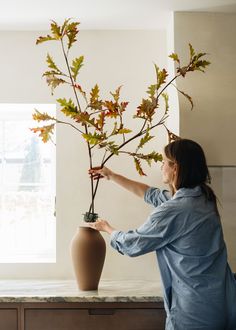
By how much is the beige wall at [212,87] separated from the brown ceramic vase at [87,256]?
707 mm

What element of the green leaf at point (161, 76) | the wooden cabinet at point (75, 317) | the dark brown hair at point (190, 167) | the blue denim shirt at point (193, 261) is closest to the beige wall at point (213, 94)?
the green leaf at point (161, 76)

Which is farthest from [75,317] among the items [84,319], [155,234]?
[155,234]

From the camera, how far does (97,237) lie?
3027mm

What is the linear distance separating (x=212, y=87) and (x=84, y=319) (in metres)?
1.34

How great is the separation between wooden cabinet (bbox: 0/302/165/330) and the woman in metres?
0.38

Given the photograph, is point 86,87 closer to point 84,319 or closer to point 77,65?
point 77,65

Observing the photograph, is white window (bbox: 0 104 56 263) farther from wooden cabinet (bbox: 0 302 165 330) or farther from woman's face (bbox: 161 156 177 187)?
woman's face (bbox: 161 156 177 187)

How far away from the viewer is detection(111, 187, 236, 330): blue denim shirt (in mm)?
2467

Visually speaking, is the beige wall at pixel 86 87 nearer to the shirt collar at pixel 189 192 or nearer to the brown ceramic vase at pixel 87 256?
the brown ceramic vase at pixel 87 256

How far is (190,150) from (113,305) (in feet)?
2.81

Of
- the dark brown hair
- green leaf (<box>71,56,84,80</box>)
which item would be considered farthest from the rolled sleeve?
green leaf (<box>71,56,84,80</box>)

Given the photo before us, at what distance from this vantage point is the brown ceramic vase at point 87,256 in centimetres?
300

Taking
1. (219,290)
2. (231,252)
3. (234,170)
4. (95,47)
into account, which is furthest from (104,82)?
(219,290)

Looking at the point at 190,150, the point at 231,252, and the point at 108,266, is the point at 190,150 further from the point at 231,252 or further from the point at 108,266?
the point at 108,266
